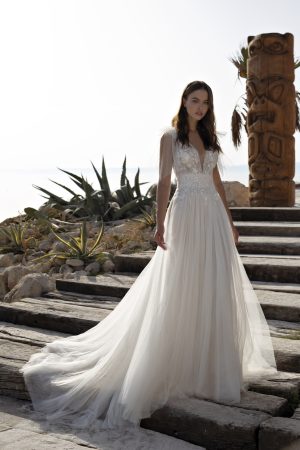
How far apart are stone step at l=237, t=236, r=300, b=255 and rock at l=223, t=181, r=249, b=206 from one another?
4574mm

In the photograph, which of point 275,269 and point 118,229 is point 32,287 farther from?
point 118,229

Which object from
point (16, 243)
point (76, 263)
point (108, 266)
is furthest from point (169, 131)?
point (16, 243)

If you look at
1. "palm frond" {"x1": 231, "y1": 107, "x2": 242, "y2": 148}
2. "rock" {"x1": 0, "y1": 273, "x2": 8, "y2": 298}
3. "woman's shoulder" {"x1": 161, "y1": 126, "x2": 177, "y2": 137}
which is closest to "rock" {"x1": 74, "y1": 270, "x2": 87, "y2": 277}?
"rock" {"x1": 0, "y1": 273, "x2": 8, "y2": 298}

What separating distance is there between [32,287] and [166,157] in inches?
105

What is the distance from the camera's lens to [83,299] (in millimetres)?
5688

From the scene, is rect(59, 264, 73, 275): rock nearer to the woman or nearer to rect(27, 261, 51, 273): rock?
rect(27, 261, 51, 273): rock

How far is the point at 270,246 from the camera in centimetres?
621

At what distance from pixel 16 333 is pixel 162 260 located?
1.82 m

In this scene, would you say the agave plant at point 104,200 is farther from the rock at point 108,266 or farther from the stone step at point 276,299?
the stone step at point 276,299

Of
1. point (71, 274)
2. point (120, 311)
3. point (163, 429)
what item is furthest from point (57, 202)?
point (163, 429)

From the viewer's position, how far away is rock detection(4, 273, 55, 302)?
5828mm

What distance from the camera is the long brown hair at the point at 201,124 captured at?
12.1 ft

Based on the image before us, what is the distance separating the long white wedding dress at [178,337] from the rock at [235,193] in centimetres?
727

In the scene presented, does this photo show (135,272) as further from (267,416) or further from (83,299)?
(267,416)
